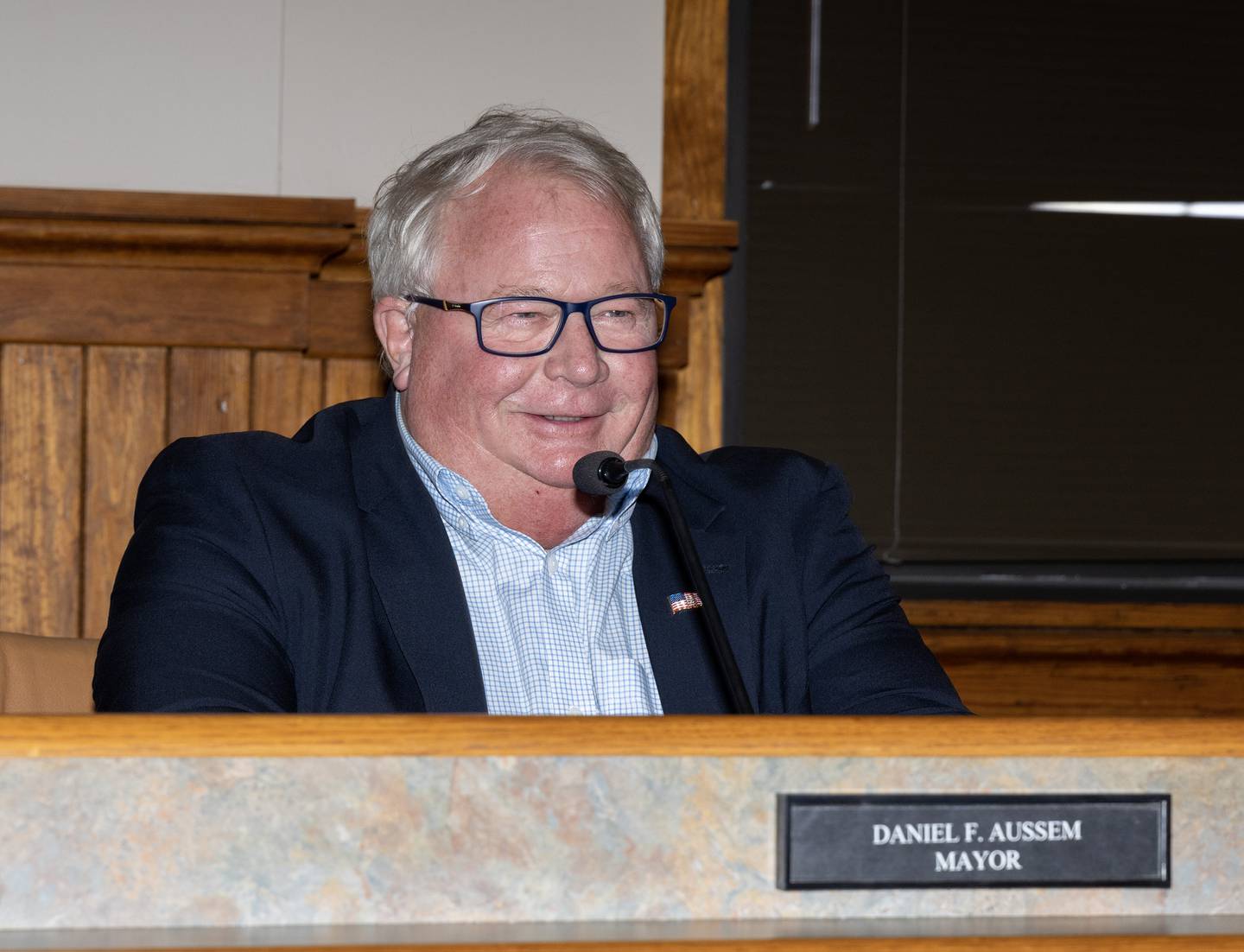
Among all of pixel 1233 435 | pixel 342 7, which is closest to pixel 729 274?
pixel 342 7

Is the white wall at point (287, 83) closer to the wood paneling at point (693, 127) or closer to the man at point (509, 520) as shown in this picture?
the wood paneling at point (693, 127)

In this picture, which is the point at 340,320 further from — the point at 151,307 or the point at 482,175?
the point at 482,175

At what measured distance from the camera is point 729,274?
2977 millimetres

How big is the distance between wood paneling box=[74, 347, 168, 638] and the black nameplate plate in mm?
1939

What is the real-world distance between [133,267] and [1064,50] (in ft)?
6.17

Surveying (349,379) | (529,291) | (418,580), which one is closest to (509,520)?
(418,580)

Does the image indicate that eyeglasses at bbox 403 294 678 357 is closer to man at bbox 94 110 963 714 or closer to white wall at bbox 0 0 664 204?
man at bbox 94 110 963 714

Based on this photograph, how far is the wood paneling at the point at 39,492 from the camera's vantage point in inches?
98.7

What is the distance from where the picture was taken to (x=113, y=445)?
8.34 feet

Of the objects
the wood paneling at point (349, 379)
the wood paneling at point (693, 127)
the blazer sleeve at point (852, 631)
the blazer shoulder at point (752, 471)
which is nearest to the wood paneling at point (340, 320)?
the wood paneling at point (349, 379)

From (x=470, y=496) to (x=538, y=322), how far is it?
0.72ft

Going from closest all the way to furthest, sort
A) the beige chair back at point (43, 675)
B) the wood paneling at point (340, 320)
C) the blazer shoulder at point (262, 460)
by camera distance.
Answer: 1. the blazer shoulder at point (262, 460)
2. the beige chair back at point (43, 675)
3. the wood paneling at point (340, 320)

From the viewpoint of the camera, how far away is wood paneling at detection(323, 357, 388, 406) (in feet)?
8.65

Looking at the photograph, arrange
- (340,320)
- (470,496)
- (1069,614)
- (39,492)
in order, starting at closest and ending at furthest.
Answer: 1. (470,496)
2. (39,492)
3. (340,320)
4. (1069,614)
